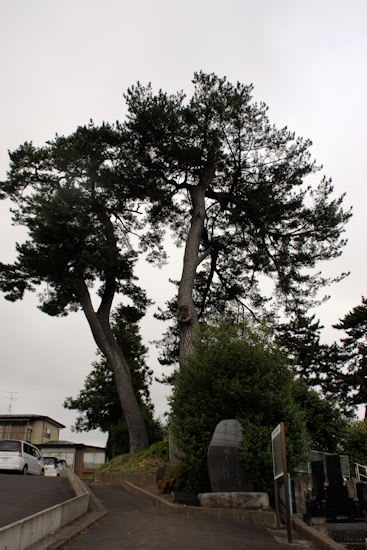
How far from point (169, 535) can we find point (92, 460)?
126 feet

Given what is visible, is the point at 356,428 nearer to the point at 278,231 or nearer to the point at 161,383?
the point at 161,383

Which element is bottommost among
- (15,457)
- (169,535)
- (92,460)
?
(169,535)

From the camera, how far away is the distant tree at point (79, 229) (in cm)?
2077

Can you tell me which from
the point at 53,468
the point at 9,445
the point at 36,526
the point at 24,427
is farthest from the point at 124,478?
the point at 24,427

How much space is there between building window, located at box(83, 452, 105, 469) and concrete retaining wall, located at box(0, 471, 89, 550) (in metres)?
36.5

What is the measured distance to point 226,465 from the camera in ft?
31.7

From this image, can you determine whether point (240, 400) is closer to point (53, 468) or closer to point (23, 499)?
point (23, 499)

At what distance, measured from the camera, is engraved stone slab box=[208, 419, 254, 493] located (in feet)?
31.3

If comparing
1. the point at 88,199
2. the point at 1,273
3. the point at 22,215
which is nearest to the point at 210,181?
the point at 88,199

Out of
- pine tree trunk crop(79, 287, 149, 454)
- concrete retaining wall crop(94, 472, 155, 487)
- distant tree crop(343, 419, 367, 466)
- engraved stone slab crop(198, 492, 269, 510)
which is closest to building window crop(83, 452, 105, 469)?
pine tree trunk crop(79, 287, 149, 454)

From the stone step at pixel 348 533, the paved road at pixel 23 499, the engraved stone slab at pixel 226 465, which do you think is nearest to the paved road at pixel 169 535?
the paved road at pixel 23 499

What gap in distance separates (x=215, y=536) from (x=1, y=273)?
19.3 meters

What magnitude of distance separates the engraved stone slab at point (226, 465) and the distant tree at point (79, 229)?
503 inches

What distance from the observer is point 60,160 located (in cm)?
2277
